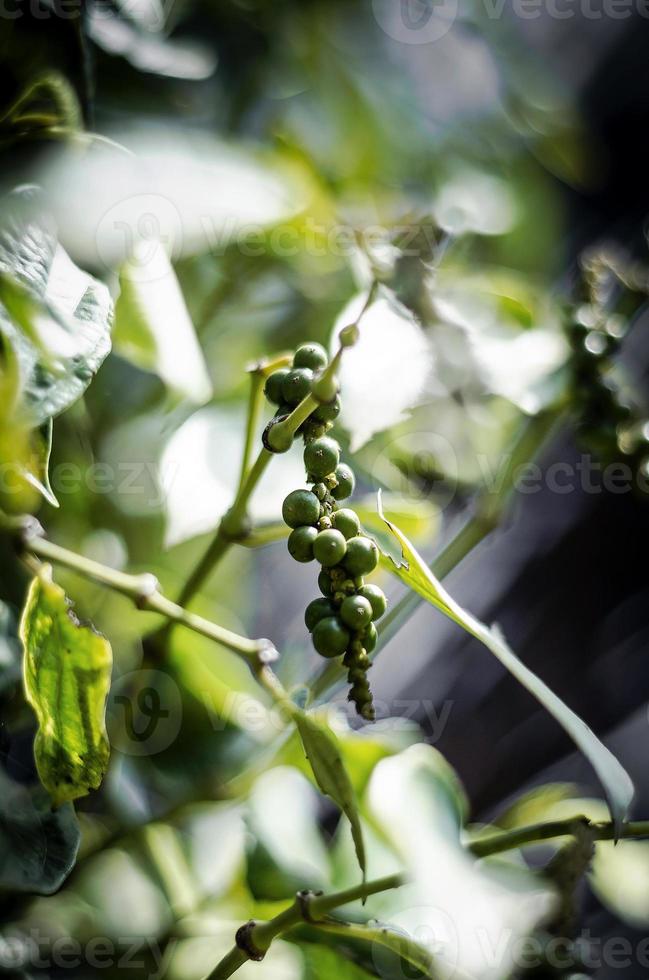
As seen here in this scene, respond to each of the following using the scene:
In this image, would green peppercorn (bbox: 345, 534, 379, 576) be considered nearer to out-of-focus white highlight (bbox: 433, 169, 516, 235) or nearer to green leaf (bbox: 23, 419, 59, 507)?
green leaf (bbox: 23, 419, 59, 507)

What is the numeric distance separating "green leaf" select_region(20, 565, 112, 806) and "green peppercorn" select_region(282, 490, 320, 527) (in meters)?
0.09

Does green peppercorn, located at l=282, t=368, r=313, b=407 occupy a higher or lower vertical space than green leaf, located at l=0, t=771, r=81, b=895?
higher

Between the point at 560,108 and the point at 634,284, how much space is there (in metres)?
0.25

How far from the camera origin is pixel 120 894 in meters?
0.49

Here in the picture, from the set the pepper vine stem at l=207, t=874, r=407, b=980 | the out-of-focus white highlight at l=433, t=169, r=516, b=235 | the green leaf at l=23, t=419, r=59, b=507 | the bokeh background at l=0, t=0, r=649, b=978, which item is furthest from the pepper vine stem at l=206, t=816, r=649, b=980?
the out-of-focus white highlight at l=433, t=169, r=516, b=235

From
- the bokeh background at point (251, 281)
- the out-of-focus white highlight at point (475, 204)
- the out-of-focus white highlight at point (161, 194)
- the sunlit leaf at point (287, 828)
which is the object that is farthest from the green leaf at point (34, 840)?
the out-of-focus white highlight at point (475, 204)

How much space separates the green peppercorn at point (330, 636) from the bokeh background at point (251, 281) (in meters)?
0.13

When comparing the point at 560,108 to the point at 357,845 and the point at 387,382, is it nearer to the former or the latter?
the point at 387,382

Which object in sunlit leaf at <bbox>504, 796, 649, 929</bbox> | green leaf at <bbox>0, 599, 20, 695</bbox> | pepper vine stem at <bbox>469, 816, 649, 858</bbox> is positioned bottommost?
sunlit leaf at <bbox>504, 796, 649, 929</bbox>

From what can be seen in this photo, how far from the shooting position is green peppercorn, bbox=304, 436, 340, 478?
32 centimetres

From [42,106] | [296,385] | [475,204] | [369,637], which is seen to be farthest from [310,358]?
[475,204]

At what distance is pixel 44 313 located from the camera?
0.29 meters

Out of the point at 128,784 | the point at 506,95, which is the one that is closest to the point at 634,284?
the point at 506,95

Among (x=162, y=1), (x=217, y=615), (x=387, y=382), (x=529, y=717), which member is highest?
(x=162, y=1)
